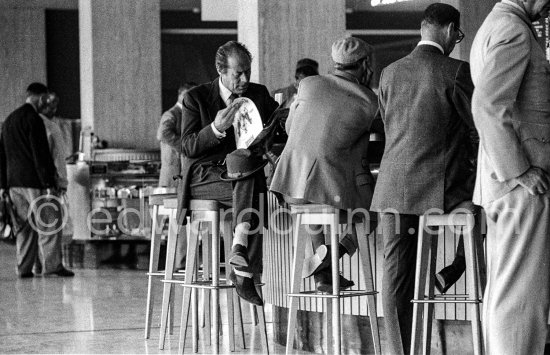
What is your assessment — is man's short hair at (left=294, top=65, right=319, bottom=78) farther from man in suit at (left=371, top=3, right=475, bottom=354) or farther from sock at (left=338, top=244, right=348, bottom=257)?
man in suit at (left=371, top=3, right=475, bottom=354)

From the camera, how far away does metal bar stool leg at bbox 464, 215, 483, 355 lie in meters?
4.65

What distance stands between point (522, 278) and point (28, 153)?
733 cm

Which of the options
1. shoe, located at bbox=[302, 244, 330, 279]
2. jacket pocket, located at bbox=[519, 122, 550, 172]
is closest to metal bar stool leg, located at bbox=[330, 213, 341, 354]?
shoe, located at bbox=[302, 244, 330, 279]

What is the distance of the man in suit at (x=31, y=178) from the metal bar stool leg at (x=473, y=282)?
650cm

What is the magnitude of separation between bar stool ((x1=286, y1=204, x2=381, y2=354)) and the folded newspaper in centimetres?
46

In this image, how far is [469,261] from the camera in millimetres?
4688

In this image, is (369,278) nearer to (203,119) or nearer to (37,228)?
(203,119)

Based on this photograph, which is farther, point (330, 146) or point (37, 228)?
point (37, 228)

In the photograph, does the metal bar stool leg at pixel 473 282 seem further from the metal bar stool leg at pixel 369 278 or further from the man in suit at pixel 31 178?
the man in suit at pixel 31 178

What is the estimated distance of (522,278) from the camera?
3.90 metres

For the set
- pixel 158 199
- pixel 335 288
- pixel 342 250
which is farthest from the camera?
pixel 158 199

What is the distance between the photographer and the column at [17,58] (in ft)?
64.0

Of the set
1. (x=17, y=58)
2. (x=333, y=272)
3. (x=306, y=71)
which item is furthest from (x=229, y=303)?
(x=17, y=58)

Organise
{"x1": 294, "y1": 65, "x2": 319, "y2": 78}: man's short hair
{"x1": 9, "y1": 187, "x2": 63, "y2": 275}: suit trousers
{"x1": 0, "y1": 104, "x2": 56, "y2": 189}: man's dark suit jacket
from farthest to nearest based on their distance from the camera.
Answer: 1. {"x1": 9, "y1": 187, "x2": 63, "y2": 275}: suit trousers
2. {"x1": 0, "y1": 104, "x2": 56, "y2": 189}: man's dark suit jacket
3. {"x1": 294, "y1": 65, "x2": 319, "y2": 78}: man's short hair
